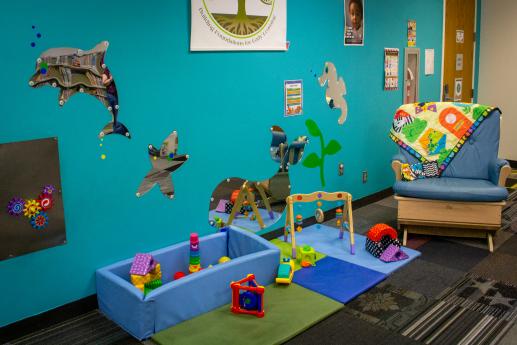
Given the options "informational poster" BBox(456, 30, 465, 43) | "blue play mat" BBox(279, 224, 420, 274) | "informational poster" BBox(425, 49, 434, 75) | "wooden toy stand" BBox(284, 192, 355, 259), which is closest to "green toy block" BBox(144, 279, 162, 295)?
"wooden toy stand" BBox(284, 192, 355, 259)

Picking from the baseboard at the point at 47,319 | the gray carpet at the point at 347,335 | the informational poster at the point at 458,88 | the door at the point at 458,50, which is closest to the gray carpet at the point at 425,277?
the gray carpet at the point at 347,335

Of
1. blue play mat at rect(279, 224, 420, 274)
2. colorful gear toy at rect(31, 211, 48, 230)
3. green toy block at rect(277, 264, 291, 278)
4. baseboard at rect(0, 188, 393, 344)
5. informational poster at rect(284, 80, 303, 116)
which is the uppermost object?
informational poster at rect(284, 80, 303, 116)

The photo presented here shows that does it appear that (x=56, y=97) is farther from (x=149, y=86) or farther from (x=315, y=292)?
(x=315, y=292)

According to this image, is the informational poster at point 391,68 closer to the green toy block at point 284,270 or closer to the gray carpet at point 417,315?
the gray carpet at point 417,315

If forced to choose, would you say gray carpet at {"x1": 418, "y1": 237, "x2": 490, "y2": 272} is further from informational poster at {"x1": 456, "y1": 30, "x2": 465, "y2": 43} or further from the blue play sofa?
informational poster at {"x1": 456, "y1": 30, "x2": 465, "y2": 43}

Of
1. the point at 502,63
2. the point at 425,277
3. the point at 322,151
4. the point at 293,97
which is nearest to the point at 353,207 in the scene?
the point at 322,151

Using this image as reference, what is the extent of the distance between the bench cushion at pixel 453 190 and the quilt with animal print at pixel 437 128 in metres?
0.33

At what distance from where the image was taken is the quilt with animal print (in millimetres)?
3859

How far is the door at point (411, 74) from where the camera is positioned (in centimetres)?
482

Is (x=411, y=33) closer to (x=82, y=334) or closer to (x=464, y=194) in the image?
(x=464, y=194)

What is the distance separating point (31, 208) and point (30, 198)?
50 mm

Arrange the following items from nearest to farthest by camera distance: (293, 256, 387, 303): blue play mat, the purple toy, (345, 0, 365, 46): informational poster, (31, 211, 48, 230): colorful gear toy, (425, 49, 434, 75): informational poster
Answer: (31, 211, 48, 230): colorful gear toy < the purple toy < (293, 256, 387, 303): blue play mat < (345, 0, 365, 46): informational poster < (425, 49, 434, 75): informational poster

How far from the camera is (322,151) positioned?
3990mm

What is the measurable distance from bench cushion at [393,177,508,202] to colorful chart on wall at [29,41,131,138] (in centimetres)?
203
